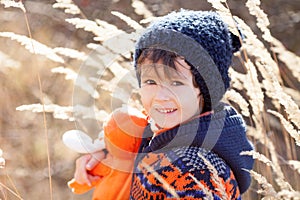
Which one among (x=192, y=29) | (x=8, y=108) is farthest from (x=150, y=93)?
(x=8, y=108)

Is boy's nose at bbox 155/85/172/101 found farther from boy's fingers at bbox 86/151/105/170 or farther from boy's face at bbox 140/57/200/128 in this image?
boy's fingers at bbox 86/151/105/170

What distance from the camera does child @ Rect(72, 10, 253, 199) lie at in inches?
50.8

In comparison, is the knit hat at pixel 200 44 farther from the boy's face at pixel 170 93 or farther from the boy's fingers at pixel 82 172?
the boy's fingers at pixel 82 172

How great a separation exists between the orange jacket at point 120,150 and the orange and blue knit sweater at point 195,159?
0.05m

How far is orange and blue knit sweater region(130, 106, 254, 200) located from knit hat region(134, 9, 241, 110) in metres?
0.06

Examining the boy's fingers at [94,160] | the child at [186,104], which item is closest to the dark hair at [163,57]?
the child at [186,104]

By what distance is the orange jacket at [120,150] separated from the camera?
1442mm

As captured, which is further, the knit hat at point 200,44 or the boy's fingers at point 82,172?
the boy's fingers at point 82,172

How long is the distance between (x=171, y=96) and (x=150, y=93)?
0.17 ft

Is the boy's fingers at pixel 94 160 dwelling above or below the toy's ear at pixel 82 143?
below

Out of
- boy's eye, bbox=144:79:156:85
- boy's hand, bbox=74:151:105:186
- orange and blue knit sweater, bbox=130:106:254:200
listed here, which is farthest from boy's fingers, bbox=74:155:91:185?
boy's eye, bbox=144:79:156:85

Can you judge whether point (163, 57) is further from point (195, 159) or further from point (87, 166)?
point (87, 166)

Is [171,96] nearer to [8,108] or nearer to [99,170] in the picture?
[99,170]

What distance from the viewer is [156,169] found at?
127cm
